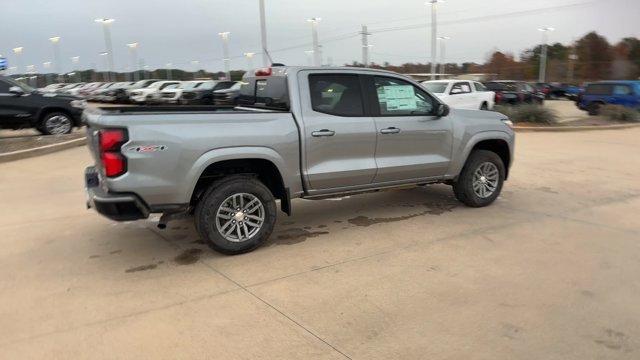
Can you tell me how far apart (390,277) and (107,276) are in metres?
2.47

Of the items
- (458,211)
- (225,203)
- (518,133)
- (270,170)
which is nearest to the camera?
(225,203)

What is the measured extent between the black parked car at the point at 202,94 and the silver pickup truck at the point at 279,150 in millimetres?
22826

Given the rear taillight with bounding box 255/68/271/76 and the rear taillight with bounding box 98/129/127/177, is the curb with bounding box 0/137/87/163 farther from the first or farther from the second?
the rear taillight with bounding box 98/129/127/177

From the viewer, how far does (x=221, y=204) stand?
4793mm

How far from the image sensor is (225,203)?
484 centimetres

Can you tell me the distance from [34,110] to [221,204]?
10315mm

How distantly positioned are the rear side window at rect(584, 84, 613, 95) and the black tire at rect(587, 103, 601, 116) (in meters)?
0.59

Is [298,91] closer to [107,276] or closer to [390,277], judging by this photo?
[390,277]

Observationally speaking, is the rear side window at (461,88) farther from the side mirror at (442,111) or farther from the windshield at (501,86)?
the side mirror at (442,111)

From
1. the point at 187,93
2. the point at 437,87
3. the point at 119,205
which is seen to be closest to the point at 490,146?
the point at 119,205

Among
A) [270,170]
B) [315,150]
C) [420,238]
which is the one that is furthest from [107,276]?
[420,238]

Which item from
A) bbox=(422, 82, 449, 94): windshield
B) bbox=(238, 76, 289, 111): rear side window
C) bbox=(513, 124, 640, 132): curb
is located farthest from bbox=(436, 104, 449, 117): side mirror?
bbox=(422, 82, 449, 94): windshield

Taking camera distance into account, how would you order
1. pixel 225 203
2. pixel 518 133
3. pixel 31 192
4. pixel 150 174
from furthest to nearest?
1. pixel 518 133
2. pixel 31 192
3. pixel 225 203
4. pixel 150 174

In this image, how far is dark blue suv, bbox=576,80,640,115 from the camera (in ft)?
65.8
